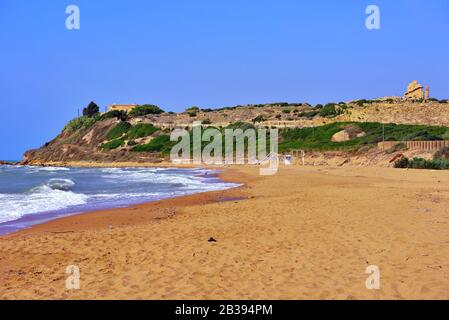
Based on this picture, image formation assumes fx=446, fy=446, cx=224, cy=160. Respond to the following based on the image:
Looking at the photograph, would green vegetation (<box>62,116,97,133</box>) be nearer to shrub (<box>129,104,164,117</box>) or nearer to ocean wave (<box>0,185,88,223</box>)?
shrub (<box>129,104,164,117</box>)

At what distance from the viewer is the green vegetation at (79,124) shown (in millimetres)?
89081

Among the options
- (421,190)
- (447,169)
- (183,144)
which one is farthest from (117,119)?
(421,190)

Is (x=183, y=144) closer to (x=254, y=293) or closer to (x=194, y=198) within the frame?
(x=194, y=198)

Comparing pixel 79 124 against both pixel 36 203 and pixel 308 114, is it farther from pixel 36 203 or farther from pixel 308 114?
pixel 36 203

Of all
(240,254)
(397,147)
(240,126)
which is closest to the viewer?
(240,254)

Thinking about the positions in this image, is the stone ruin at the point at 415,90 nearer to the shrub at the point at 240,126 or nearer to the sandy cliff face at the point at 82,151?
the shrub at the point at 240,126

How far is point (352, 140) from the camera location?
48406 mm

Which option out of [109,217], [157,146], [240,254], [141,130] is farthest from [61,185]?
[141,130]

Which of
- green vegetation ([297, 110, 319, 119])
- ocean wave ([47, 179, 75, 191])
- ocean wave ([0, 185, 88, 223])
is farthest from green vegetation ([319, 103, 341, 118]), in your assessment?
ocean wave ([0, 185, 88, 223])

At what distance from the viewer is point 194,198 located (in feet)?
55.5

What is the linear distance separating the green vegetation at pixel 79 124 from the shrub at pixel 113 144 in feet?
50.6

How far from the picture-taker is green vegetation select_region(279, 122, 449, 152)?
4241cm

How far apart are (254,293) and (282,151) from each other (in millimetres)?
47137

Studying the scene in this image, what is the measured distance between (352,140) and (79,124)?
62.9m
